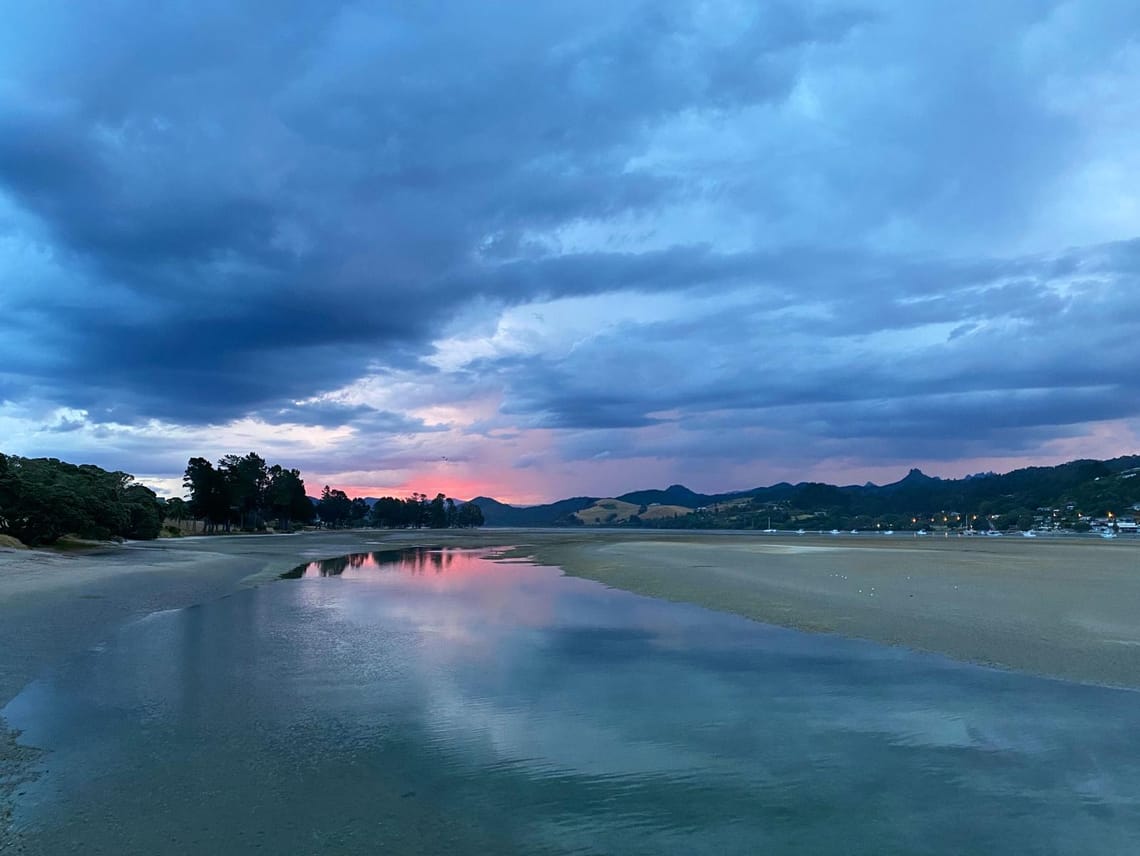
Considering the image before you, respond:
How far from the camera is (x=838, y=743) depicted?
9.82 meters

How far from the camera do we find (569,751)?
9656 millimetres

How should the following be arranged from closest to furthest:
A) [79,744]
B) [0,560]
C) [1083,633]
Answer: [79,744], [1083,633], [0,560]

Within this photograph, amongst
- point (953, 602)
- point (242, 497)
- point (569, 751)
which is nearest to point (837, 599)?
point (953, 602)

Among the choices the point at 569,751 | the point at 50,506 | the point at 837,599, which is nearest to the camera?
the point at 569,751

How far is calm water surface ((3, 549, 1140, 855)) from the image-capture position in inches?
277

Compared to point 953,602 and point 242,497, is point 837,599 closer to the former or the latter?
point 953,602

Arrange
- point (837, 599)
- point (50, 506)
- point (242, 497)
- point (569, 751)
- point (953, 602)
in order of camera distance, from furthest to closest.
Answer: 1. point (242, 497)
2. point (50, 506)
3. point (837, 599)
4. point (953, 602)
5. point (569, 751)

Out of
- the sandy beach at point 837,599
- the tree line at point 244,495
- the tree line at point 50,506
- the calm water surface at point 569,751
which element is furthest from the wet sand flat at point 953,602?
the tree line at point 244,495

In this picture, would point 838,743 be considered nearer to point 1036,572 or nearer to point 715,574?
point 715,574

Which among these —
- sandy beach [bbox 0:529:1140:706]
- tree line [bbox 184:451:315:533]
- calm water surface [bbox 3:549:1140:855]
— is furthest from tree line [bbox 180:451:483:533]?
calm water surface [bbox 3:549:1140:855]

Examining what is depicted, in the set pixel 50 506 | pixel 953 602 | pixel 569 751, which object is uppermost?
pixel 50 506

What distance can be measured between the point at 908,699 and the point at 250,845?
399 inches

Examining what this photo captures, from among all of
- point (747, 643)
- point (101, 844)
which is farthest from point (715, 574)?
point (101, 844)

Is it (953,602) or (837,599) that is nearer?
(953,602)
